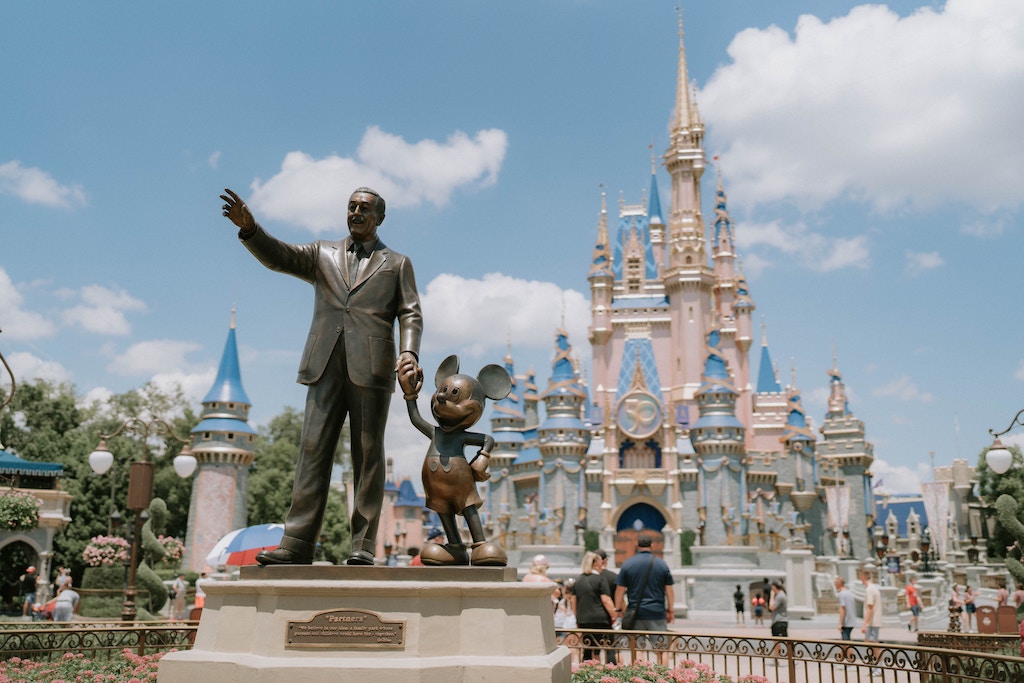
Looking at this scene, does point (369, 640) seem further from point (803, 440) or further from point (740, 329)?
point (740, 329)

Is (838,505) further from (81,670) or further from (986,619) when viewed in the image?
(81,670)

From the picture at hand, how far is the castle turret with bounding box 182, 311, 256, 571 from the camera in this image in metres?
35.7

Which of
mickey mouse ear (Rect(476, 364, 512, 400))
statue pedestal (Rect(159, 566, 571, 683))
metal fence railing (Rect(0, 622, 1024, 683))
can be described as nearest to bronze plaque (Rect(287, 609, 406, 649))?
statue pedestal (Rect(159, 566, 571, 683))

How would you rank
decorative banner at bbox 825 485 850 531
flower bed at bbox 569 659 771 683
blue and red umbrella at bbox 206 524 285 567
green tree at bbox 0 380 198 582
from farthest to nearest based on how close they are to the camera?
1. decorative banner at bbox 825 485 850 531
2. green tree at bbox 0 380 198 582
3. blue and red umbrella at bbox 206 524 285 567
4. flower bed at bbox 569 659 771 683

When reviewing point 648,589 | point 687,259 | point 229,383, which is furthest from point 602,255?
point 648,589

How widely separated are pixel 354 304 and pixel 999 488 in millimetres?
43273

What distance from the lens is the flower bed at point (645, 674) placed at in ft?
22.2

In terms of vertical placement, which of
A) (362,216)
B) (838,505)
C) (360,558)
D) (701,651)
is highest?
(362,216)

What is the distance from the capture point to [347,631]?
191 inches

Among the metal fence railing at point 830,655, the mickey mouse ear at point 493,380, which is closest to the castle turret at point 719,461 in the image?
the metal fence railing at point 830,655

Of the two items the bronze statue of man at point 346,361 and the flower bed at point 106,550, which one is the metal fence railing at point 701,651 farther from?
the flower bed at point 106,550

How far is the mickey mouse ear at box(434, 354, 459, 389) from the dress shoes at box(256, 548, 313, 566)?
149 cm

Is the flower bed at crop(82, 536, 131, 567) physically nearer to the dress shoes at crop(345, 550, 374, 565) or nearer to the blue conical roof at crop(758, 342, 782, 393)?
the dress shoes at crop(345, 550, 374, 565)

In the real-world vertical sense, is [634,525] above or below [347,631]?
above
